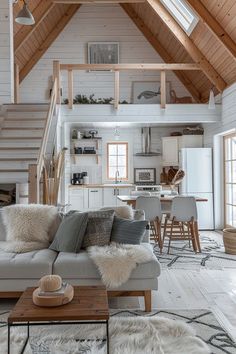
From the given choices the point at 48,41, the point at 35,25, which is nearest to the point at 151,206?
the point at 35,25

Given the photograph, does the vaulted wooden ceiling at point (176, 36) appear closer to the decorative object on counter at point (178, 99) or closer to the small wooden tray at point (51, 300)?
the decorative object on counter at point (178, 99)

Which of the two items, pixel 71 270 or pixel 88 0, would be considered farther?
pixel 88 0

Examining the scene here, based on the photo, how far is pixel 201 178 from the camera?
7715mm

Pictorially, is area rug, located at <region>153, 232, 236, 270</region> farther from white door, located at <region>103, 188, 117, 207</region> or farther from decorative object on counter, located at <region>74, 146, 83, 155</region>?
decorative object on counter, located at <region>74, 146, 83, 155</region>

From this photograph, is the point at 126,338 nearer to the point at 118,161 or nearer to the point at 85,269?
the point at 85,269

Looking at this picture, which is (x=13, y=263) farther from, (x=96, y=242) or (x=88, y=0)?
(x=88, y=0)

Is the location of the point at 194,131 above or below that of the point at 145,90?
below

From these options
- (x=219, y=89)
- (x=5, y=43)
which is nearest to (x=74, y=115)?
(x=5, y=43)

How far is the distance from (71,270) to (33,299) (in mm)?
945

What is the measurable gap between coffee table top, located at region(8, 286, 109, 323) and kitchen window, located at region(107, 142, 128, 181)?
6960 mm

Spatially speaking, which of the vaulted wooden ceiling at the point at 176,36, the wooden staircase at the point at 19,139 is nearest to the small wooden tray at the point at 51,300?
the wooden staircase at the point at 19,139

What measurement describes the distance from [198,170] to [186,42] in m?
2.54

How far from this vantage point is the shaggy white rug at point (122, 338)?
2428 millimetres

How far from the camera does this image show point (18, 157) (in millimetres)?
6363
